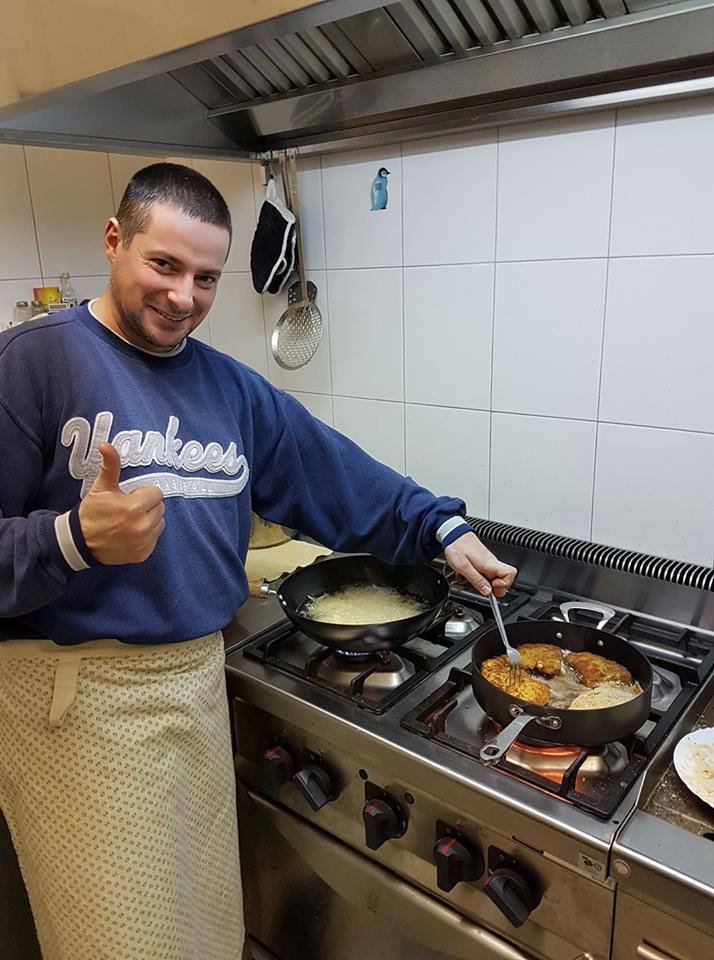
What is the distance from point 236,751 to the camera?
1205 mm

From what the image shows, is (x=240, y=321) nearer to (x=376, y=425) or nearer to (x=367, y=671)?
(x=376, y=425)

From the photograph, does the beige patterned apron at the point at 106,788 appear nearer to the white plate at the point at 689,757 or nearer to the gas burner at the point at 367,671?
the gas burner at the point at 367,671

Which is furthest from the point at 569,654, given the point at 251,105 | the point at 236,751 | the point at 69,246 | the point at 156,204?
the point at 69,246

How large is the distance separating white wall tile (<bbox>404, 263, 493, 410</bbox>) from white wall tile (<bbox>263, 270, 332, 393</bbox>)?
0.21 meters

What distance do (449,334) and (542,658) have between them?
63 cm

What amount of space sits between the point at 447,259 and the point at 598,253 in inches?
11.2

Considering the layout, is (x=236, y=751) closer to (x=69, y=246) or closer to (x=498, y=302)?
(x=498, y=302)

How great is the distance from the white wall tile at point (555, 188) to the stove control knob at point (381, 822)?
34.6 inches

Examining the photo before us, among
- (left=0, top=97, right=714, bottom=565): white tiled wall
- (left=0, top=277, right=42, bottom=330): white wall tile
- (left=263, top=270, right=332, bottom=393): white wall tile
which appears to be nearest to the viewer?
(left=0, top=97, right=714, bottom=565): white tiled wall

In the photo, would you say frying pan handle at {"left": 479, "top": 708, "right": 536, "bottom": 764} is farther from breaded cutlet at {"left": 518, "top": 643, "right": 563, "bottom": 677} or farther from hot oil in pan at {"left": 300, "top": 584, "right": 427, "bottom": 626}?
hot oil in pan at {"left": 300, "top": 584, "right": 427, "bottom": 626}

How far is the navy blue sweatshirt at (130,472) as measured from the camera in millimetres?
837

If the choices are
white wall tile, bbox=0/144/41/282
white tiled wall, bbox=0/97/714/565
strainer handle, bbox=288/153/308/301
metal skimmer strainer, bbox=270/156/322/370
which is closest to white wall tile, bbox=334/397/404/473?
white tiled wall, bbox=0/97/714/565

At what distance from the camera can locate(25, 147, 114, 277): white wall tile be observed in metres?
1.70

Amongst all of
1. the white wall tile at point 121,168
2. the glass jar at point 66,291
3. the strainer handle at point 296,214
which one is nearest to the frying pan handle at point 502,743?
the strainer handle at point 296,214
